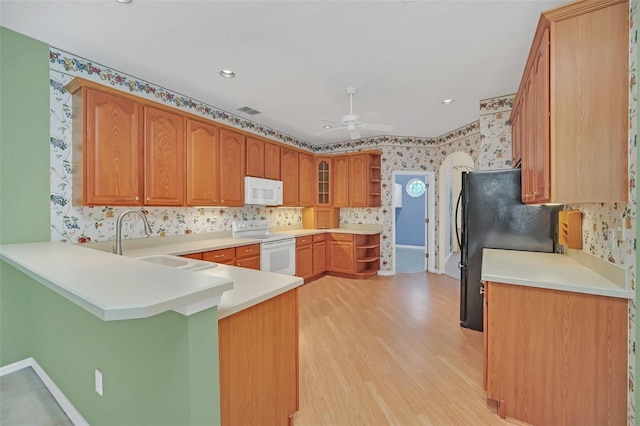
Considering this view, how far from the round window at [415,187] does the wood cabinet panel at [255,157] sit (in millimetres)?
5907

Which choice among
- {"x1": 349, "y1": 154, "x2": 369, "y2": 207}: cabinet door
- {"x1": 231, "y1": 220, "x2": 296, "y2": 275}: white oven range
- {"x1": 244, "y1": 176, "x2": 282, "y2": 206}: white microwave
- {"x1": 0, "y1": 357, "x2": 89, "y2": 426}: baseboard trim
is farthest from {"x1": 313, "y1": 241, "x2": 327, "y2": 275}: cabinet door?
{"x1": 0, "y1": 357, "x2": 89, "y2": 426}: baseboard trim

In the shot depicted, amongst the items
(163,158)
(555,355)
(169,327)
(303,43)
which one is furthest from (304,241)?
(169,327)

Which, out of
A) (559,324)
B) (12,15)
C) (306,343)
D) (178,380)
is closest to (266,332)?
(178,380)

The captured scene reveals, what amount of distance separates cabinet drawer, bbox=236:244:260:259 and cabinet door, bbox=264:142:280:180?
3.79 ft

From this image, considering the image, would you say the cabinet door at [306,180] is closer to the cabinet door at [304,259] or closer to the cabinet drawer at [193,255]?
the cabinet door at [304,259]

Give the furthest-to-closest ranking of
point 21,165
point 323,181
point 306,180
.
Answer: point 323,181 < point 306,180 < point 21,165

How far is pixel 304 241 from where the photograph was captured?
4602mm

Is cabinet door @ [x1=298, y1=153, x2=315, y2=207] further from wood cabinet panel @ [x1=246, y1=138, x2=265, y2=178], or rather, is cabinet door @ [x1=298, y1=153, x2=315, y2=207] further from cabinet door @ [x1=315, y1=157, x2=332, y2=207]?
wood cabinet panel @ [x1=246, y1=138, x2=265, y2=178]

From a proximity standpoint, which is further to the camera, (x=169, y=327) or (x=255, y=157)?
(x=255, y=157)

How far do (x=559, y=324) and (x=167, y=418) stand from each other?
196cm

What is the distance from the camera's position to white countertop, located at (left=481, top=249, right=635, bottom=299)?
1412 mm

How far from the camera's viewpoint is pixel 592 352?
1432 millimetres

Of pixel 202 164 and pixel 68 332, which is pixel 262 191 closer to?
pixel 202 164

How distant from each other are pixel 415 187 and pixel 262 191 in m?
6.05
